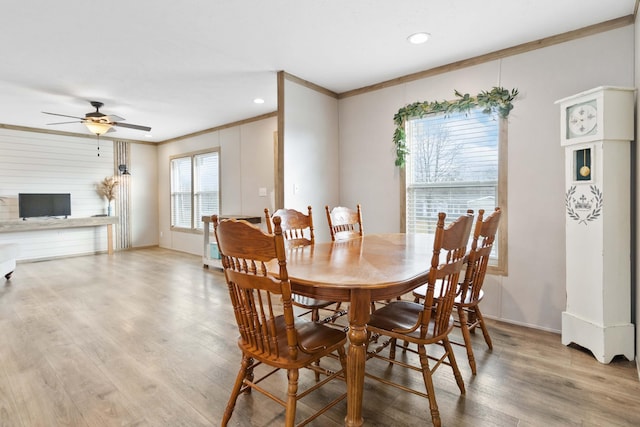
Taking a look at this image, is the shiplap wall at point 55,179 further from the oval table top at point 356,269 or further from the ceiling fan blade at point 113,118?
the oval table top at point 356,269

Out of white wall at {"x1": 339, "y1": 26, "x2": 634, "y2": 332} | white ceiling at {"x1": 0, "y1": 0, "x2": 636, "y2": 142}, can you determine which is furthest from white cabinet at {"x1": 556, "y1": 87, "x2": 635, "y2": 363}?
white ceiling at {"x1": 0, "y1": 0, "x2": 636, "y2": 142}

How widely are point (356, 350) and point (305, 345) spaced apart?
0.24 meters

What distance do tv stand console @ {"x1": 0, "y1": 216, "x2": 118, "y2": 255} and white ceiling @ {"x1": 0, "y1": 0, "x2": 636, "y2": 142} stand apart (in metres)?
2.38

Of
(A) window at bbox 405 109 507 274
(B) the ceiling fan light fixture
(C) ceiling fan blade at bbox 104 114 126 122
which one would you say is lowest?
(A) window at bbox 405 109 507 274

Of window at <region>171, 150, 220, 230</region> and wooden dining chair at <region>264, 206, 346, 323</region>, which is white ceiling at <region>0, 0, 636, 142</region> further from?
window at <region>171, 150, 220, 230</region>

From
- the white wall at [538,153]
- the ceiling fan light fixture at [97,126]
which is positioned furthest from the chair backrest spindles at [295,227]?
the ceiling fan light fixture at [97,126]

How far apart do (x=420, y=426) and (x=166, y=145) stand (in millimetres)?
7738

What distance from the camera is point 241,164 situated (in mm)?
6020

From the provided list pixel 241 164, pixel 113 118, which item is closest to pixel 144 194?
pixel 241 164

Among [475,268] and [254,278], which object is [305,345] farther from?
[475,268]

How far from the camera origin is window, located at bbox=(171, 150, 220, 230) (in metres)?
6.67

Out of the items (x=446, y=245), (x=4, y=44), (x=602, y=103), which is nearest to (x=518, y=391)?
(x=446, y=245)

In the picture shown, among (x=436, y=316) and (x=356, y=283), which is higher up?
(x=356, y=283)

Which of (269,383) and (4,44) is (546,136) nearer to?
(269,383)
